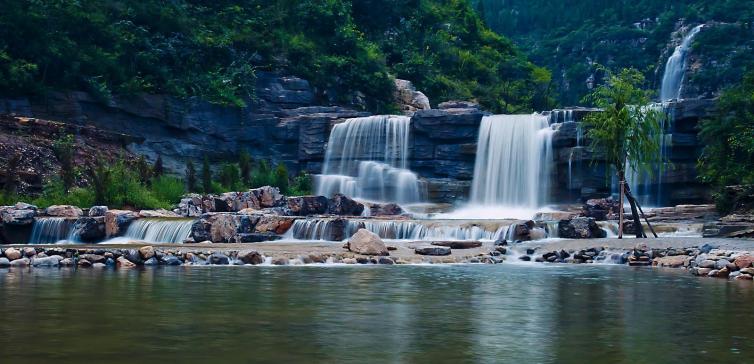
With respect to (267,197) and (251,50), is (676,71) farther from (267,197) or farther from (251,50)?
(267,197)

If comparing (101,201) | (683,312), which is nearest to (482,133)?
(101,201)

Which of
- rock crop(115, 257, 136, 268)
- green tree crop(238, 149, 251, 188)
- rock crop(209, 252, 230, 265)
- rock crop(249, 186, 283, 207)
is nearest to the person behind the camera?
rock crop(115, 257, 136, 268)

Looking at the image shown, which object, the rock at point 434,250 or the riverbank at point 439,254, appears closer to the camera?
the riverbank at point 439,254

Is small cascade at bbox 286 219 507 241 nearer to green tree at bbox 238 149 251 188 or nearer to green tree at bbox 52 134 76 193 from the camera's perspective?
green tree at bbox 52 134 76 193

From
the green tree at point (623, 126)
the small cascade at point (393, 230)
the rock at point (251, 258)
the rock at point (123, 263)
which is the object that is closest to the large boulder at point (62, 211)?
the small cascade at point (393, 230)

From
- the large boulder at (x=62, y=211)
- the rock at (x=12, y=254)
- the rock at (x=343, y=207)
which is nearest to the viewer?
the rock at (x=12, y=254)

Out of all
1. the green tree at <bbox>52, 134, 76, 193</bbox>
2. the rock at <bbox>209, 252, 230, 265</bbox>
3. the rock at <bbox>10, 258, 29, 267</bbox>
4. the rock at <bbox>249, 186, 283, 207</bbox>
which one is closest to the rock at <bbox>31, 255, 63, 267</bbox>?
the rock at <bbox>10, 258, 29, 267</bbox>

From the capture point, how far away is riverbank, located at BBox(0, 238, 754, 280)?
2258 centimetres

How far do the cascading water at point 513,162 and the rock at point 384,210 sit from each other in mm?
5441

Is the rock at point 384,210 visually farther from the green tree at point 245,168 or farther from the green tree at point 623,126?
the green tree at point 623,126

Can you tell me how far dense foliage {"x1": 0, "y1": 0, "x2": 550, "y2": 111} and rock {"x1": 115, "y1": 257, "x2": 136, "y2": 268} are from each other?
74.2ft

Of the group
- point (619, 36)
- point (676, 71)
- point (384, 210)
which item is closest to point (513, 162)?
point (384, 210)

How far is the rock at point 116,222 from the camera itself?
102ft

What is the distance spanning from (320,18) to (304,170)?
1354 cm
